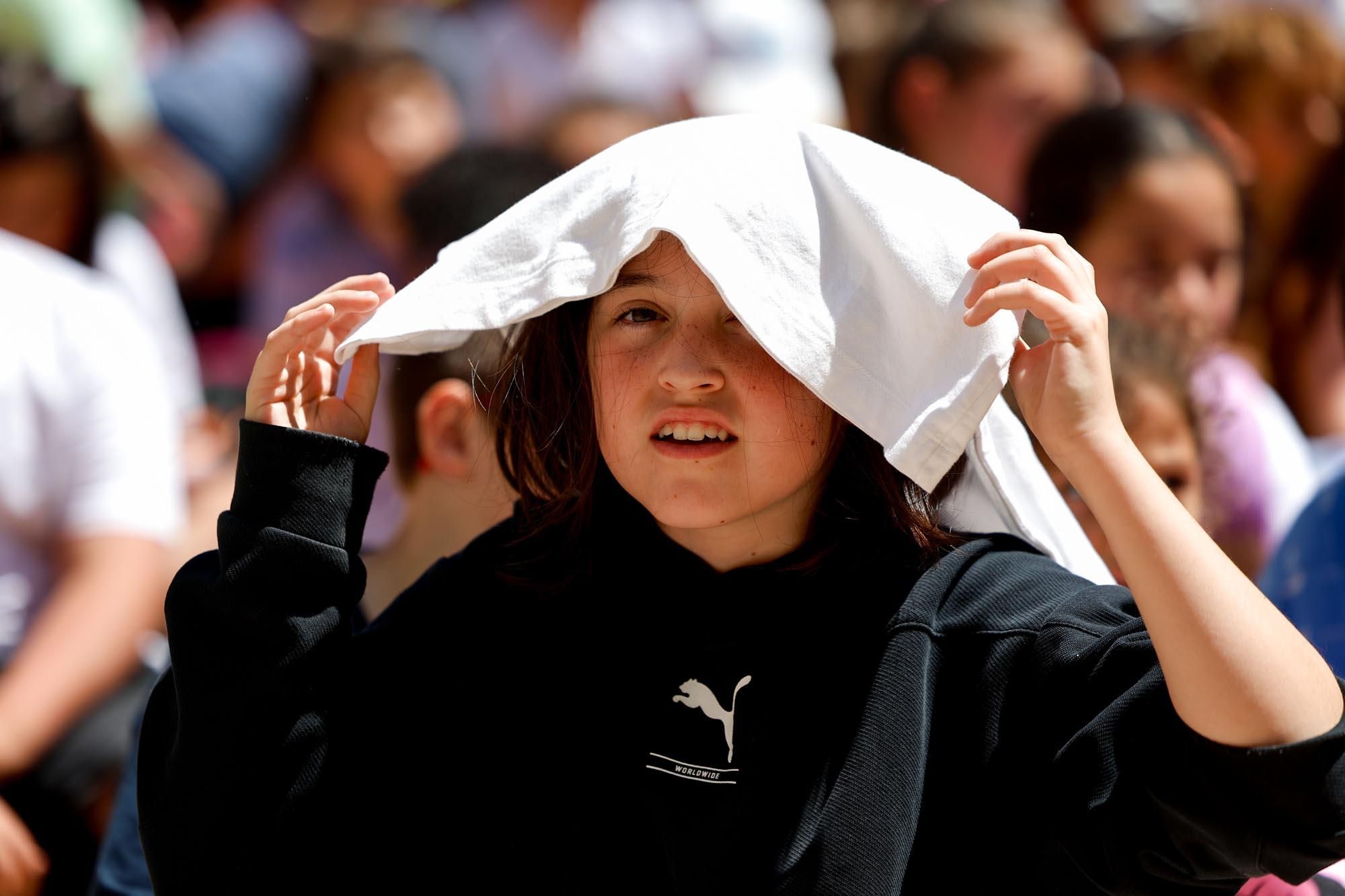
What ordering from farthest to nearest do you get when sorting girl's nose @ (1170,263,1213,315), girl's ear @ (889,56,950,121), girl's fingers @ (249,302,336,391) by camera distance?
girl's ear @ (889,56,950,121) → girl's nose @ (1170,263,1213,315) → girl's fingers @ (249,302,336,391)

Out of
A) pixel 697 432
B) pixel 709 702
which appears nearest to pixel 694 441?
pixel 697 432

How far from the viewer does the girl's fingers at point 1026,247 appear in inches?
55.2

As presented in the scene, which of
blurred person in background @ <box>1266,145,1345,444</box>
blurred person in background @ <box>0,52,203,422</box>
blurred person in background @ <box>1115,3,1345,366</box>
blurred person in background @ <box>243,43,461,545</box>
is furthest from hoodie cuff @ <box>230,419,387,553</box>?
blurred person in background @ <box>1115,3,1345,366</box>

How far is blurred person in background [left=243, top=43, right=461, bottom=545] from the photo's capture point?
4.42 m

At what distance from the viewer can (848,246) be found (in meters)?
1.51

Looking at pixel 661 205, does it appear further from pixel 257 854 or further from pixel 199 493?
pixel 199 493

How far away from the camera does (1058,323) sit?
1.39 m

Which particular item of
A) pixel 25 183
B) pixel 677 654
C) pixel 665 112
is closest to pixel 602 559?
pixel 677 654

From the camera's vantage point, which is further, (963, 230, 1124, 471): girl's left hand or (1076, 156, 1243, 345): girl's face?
(1076, 156, 1243, 345): girl's face

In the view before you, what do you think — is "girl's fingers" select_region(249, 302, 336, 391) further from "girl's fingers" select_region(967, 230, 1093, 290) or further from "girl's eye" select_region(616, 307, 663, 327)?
"girl's fingers" select_region(967, 230, 1093, 290)

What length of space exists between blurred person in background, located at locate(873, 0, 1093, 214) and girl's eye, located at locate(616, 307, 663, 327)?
2465 millimetres

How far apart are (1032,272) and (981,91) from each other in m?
2.78

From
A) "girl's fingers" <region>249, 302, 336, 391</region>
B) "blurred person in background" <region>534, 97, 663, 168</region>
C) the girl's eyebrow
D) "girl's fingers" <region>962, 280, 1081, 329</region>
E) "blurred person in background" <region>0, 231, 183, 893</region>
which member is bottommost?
"blurred person in background" <region>0, 231, 183, 893</region>

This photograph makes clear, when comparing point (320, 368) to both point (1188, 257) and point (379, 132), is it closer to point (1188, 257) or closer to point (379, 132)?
point (1188, 257)
